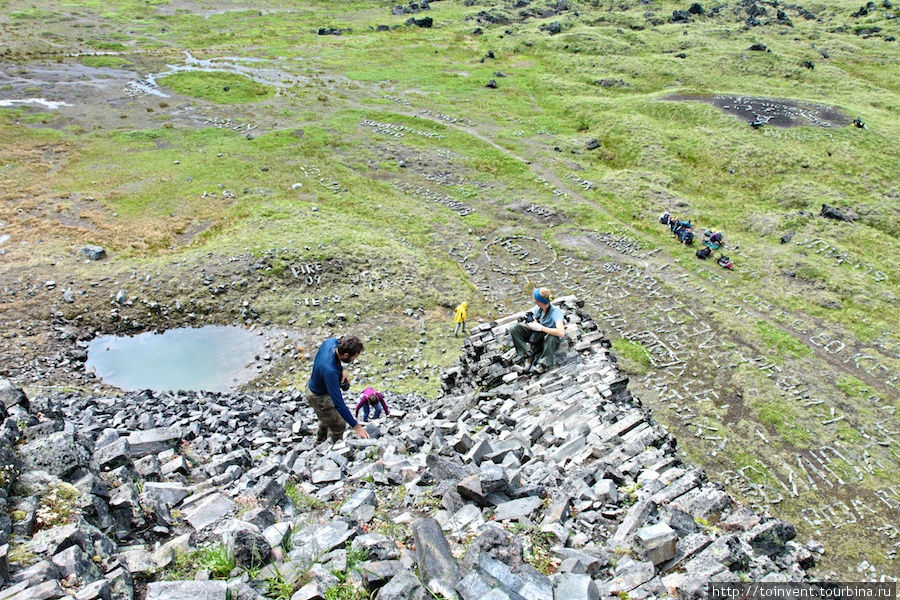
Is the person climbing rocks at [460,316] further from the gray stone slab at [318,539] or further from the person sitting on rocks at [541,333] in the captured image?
the gray stone slab at [318,539]

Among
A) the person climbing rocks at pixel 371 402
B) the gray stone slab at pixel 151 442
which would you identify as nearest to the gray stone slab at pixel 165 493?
the gray stone slab at pixel 151 442

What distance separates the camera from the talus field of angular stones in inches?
282

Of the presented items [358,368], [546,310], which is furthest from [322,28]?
[546,310]

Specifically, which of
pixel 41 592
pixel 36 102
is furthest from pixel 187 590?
pixel 36 102

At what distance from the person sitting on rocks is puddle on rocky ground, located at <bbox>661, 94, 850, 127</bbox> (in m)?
42.8

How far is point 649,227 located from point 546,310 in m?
23.8

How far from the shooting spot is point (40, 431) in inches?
392

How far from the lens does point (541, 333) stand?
16.9 metres

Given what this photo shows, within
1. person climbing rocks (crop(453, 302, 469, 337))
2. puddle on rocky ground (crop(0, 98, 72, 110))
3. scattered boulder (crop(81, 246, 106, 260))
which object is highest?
puddle on rocky ground (crop(0, 98, 72, 110))

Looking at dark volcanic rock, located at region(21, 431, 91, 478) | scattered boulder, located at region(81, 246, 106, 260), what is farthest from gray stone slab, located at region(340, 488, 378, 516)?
scattered boulder, located at region(81, 246, 106, 260)

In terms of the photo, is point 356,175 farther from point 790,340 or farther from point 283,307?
point 790,340

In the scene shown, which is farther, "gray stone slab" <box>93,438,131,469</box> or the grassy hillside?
the grassy hillside

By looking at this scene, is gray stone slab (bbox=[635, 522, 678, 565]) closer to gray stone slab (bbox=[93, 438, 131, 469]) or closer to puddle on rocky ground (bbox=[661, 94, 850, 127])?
gray stone slab (bbox=[93, 438, 131, 469])

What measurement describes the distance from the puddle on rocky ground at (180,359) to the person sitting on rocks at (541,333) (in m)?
12.6
